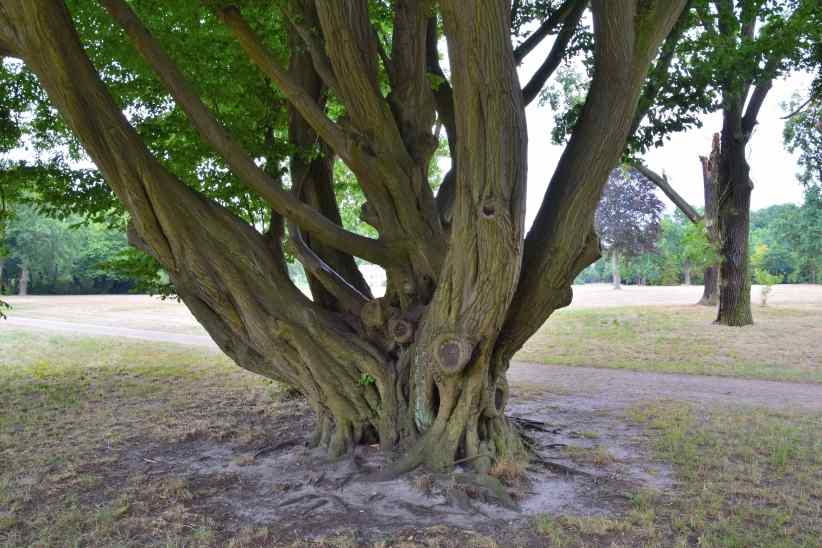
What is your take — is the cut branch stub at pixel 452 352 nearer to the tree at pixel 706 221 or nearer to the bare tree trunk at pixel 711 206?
the tree at pixel 706 221

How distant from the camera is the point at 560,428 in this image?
7.24 meters

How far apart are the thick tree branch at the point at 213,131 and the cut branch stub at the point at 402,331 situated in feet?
2.62

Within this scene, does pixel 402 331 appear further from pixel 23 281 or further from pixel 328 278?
pixel 23 281

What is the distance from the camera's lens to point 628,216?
4559 centimetres

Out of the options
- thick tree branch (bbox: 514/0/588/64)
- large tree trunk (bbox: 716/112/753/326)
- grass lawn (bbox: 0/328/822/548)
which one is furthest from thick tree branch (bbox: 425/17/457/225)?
large tree trunk (bbox: 716/112/753/326)

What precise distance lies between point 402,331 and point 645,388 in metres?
5.81

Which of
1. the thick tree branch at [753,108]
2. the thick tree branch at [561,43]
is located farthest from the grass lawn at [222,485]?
the thick tree branch at [753,108]

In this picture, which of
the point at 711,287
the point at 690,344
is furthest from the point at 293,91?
the point at 711,287

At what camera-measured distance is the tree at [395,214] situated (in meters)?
4.62

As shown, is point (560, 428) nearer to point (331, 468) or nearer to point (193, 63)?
point (331, 468)

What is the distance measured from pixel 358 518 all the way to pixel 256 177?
2.84 meters

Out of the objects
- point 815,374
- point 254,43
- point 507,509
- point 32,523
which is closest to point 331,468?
point 507,509

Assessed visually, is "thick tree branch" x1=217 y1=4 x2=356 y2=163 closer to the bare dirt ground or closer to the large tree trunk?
the bare dirt ground

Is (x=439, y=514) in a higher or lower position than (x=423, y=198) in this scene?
lower
